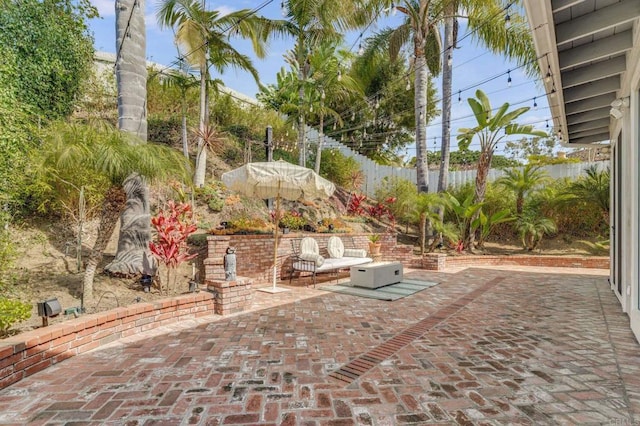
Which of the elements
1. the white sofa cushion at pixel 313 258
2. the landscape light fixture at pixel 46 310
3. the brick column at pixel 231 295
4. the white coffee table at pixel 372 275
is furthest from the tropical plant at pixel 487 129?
the landscape light fixture at pixel 46 310

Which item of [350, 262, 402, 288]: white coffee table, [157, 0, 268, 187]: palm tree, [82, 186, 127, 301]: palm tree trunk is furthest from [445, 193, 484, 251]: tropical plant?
[82, 186, 127, 301]: palm tree trunk

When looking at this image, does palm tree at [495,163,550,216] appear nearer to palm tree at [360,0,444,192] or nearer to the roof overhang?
palm tree at [360,0,444,192]

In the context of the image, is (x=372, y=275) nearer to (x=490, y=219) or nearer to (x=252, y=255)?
(x=252, y=255)

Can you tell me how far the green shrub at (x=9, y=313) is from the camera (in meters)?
3.25

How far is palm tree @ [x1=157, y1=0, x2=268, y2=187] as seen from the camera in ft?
36.2

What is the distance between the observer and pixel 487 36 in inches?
470

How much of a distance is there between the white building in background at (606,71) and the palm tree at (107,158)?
4.92 m

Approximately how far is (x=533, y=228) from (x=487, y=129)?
389cm

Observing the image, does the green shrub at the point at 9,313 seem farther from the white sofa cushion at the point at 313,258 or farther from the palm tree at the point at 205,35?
the palm tree at the point at 205,35

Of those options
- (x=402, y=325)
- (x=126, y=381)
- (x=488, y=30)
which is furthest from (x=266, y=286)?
(x=488, y=30)

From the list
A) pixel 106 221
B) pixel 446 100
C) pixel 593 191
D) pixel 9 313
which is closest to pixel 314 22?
pixel 446 100

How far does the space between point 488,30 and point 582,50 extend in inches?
328

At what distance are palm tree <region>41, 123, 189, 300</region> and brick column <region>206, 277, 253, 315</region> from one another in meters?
1.75

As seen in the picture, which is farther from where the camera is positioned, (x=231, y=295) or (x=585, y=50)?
(x=231, y=295)
